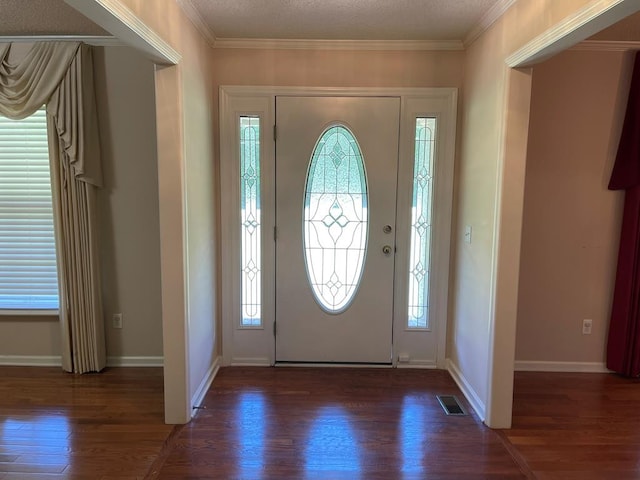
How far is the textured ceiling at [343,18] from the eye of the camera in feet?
8.10

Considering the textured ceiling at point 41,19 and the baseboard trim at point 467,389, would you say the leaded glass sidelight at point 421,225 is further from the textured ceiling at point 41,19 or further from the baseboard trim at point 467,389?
the textured ceiling at point 41,19

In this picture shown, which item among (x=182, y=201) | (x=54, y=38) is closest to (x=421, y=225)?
(x=182, y=201)

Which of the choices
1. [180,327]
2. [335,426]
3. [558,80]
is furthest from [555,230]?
[180,327]

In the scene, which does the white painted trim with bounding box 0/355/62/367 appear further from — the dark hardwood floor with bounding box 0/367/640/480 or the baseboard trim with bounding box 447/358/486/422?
the baseboard trim with bounding box 447/358/486/422

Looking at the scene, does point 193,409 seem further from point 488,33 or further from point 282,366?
point 488,33

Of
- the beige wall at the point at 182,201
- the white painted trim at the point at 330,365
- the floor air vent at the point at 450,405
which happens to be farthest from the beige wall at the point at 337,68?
the floor air vent at the point at 450,405

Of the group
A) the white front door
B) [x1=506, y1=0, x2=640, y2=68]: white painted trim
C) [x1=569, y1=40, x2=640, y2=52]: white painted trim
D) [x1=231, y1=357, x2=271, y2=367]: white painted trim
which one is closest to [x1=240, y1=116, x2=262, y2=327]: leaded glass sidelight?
the white front door

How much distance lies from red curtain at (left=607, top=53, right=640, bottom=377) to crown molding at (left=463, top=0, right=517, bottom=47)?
1.23 m

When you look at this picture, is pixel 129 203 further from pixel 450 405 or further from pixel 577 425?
pixel 577 425

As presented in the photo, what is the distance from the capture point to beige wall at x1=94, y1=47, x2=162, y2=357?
3119 millimetres

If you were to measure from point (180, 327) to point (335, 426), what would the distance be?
3.60 feet

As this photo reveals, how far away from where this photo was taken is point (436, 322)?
3350 millimetres

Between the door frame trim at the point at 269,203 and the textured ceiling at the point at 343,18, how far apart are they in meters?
0.36

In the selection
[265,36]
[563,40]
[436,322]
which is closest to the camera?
[563,40]
